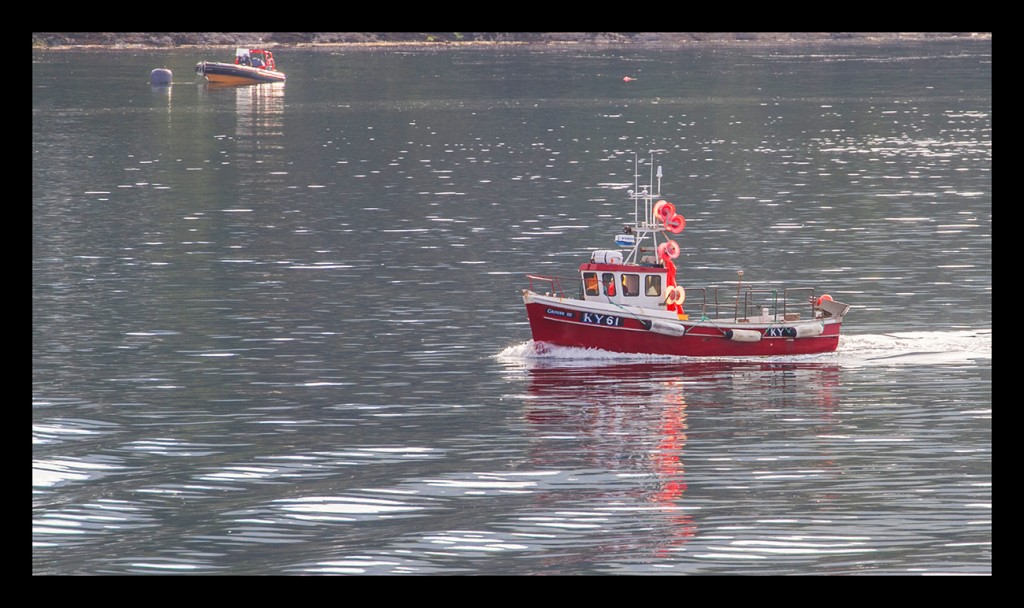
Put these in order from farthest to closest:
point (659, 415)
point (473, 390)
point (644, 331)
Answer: point (644, 331), point (473, 390), point (659, 415)

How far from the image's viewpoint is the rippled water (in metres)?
34.5

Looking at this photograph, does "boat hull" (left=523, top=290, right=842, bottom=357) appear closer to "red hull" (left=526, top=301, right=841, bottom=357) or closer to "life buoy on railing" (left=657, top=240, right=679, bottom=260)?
"red hull" (left=526, top=301, right=841, bottom=357)

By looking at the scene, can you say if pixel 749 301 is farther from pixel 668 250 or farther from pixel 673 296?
pixel 673 296

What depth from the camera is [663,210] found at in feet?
181

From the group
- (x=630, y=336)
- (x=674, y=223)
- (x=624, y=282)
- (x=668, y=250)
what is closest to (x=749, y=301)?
(x=674, y=223)

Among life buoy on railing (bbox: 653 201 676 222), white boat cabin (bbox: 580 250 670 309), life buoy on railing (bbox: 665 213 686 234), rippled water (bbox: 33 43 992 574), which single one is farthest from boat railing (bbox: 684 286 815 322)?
white boat cabin (bbox: 580 250 670 309)

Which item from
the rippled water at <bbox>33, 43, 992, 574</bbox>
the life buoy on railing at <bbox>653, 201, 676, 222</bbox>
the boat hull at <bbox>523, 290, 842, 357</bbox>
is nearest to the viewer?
the rippled water at <bbox>33, 43, 992, 574</bbox>

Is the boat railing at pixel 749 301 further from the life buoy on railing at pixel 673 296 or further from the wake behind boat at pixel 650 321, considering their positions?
the life buoy on railing at pixel 673 296

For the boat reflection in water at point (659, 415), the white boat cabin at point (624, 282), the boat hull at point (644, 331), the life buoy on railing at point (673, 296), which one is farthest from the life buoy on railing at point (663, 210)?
the boat reflection in water at point (659, 415)

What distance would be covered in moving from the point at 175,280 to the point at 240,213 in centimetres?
2565

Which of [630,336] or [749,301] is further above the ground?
[749,301]

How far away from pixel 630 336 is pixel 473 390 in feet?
20.4

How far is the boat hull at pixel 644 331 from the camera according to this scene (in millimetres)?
52938

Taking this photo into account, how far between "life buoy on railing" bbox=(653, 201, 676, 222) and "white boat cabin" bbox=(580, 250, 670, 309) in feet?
5.70
